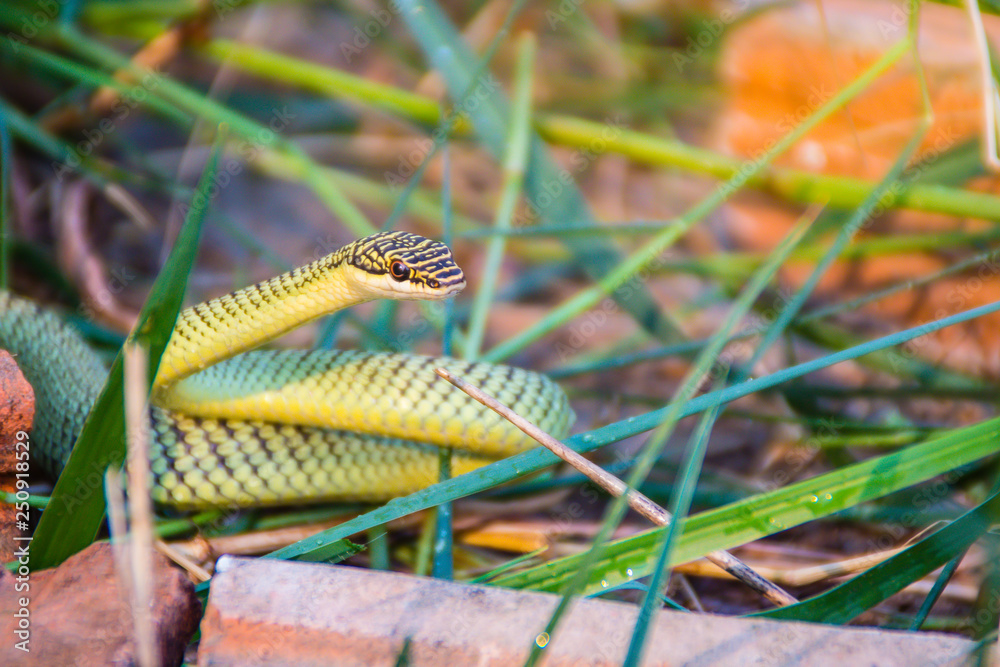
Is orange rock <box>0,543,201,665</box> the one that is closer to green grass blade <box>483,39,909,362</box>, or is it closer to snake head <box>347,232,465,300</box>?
snake head <box>347,232,465,300</box>

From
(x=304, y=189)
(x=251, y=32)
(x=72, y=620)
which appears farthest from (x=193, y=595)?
(x=251, y=32)

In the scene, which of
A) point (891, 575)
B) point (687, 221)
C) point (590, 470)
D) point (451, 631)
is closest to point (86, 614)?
point (451, 631)

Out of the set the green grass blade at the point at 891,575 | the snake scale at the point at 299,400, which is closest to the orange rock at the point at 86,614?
the snake scale at the point at 299,400

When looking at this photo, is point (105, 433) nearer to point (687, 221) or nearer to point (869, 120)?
point (687, 221)

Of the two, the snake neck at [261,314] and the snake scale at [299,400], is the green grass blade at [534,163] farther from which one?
the snake neck at [261,314]

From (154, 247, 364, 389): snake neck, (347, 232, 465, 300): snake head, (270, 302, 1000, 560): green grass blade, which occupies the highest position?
(347, 232, 465, 300): snake head

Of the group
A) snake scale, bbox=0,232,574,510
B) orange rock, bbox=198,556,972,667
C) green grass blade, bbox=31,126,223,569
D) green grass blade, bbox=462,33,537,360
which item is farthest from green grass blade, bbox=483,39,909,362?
green grass blade, bbox=31,126,223,569

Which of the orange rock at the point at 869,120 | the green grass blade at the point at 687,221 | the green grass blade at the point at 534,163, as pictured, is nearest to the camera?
the green grass blade at the point at 687,221

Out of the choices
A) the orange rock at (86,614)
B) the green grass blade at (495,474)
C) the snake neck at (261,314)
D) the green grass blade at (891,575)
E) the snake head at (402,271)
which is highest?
the snake head at (402,271)
